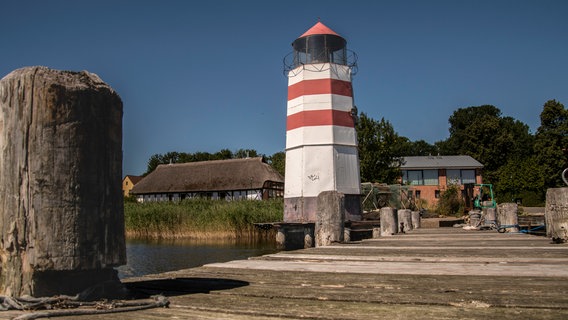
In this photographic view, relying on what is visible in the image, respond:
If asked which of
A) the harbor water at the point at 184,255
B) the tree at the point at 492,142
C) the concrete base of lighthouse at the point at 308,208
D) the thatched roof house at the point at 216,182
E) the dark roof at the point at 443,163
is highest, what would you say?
the tree at the point at 492,142

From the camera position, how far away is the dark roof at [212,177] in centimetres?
4244

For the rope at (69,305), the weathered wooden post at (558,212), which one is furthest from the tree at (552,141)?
the rope at (69,305)

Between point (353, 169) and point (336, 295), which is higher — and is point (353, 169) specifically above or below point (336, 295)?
above

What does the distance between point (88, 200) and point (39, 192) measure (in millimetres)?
242

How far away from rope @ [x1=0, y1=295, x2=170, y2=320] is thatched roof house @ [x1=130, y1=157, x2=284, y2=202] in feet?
126

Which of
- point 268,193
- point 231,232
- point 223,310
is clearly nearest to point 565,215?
point 223,310

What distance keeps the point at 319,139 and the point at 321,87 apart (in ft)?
6.94

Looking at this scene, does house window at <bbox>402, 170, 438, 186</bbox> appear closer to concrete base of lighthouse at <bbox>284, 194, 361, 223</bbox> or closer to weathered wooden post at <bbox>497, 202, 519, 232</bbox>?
concrete base of lighthouse at <bbox>284, 194, 361, 223</bbox>

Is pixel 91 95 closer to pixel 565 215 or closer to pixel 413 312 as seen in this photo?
pixel 413 312

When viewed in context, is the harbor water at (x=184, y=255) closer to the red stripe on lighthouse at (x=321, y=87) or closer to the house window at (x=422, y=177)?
the red stripe on lighthouse at (x=321, y=87)

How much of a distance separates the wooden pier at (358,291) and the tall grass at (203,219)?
20055 mm

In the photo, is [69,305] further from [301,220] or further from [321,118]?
[321,118]

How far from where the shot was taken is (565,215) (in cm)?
699

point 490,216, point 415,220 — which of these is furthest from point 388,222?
point 415,220
